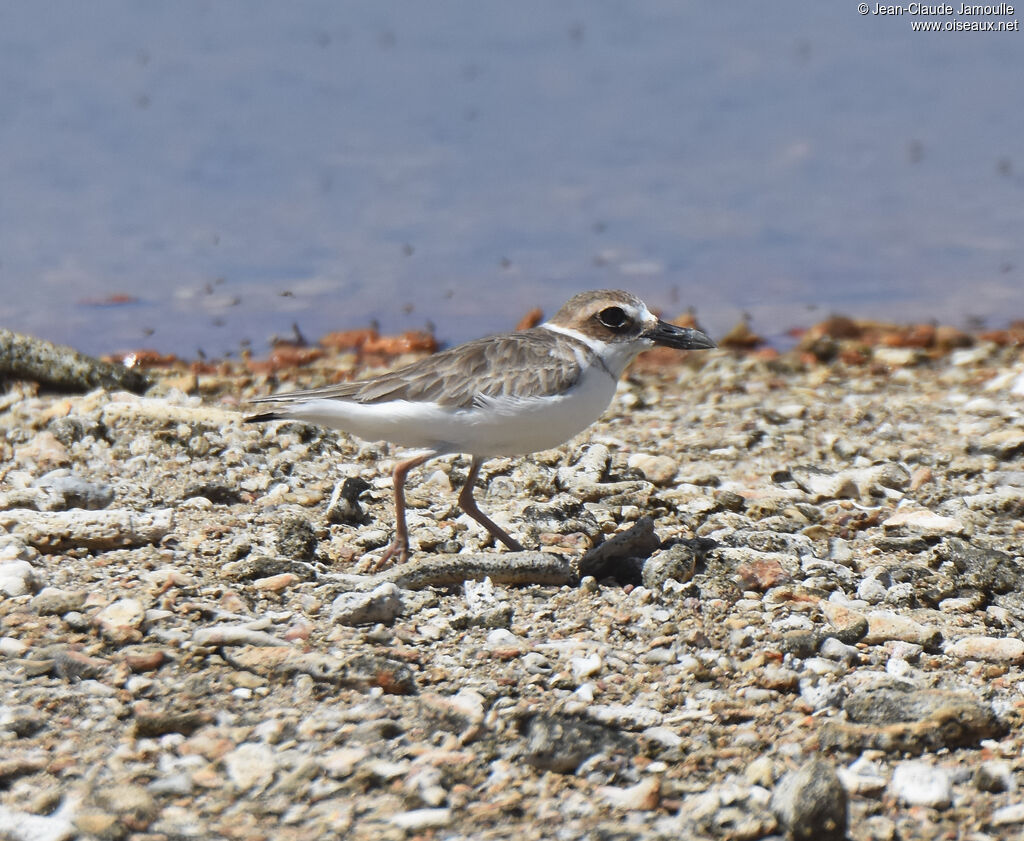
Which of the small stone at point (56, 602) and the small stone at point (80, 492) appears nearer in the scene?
the small stone at point (56, 602)

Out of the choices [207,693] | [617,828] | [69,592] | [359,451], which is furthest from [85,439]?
[617,828]

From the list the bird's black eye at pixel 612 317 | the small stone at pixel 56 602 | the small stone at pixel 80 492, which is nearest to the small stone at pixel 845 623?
the bird's black eye at pixel 612 317

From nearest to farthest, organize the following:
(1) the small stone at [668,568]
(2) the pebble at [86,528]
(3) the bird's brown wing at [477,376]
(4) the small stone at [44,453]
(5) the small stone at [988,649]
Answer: (5) the small stone at [988,649] < (1) the small stone at [668,568] < (2) the pebble at [86,528] < (3) the bird's brown wing at [477,376] < (4) the small stone at [44,453]

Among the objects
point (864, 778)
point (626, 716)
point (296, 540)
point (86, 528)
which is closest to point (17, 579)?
point (86, 528)

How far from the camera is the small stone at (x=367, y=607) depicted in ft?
15.8

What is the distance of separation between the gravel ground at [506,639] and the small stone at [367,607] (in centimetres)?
1

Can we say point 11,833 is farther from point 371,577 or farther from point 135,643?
point 371,577

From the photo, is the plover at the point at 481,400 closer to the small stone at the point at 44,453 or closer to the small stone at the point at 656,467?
the small stone at the point at 656,467

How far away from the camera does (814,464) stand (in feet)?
24.4

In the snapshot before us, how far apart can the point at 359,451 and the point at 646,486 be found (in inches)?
69.2

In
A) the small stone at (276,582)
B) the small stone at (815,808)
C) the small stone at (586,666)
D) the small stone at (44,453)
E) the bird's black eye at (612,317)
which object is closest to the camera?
the small stone at (815,808)

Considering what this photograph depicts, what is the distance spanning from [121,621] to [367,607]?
910 mm

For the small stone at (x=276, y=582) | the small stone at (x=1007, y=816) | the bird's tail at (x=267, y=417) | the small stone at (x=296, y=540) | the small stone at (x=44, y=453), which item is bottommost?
the small stone at (x=1007, y=816)

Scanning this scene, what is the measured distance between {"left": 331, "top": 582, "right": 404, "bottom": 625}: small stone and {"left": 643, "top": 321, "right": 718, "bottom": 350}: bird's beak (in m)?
1.94
